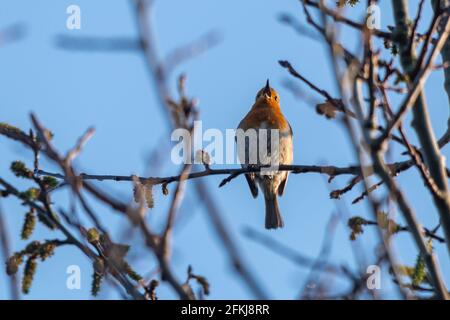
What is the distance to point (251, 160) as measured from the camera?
7.82m

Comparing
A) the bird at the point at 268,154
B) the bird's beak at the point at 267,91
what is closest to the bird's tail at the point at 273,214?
the bird at the point at 268,154

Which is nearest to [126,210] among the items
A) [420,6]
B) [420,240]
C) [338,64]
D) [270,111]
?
[338,64]

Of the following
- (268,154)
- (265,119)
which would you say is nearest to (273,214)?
(268,154)

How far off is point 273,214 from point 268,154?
26.1 inches

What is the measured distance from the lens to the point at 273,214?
7895 mm

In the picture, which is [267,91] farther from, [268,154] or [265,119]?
[268,154]

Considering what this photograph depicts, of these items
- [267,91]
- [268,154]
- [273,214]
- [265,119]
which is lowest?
[273,214]

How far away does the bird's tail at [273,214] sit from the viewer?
25.7 ft

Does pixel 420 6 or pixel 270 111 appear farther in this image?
pixel 270 111

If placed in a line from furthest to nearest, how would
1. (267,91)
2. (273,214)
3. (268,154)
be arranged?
(267,91) → (273,214) → (268,154)

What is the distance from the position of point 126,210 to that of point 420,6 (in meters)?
1.73

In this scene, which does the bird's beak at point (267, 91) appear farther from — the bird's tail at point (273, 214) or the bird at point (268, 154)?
the bird's tail at point (273, 214)
